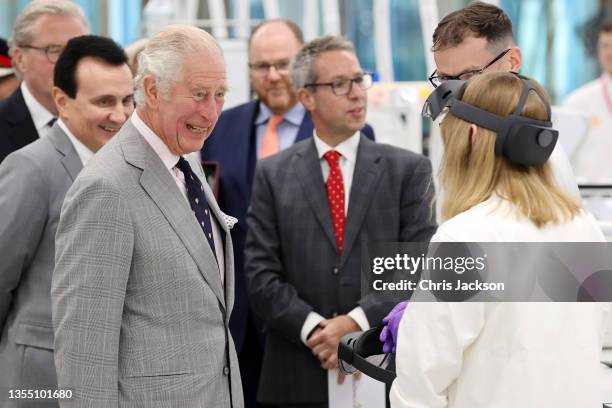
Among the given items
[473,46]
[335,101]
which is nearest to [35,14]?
[335,101]

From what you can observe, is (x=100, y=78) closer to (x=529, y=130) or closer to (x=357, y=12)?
(x=529, y=130)

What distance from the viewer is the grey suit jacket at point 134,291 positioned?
74.9 inches

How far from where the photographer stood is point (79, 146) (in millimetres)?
2564

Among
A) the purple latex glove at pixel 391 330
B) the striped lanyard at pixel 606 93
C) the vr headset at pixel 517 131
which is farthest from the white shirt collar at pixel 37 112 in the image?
the striped lanyard at pixel 606 93

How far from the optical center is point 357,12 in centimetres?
746

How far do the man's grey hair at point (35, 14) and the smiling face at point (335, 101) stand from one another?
2.94 ft

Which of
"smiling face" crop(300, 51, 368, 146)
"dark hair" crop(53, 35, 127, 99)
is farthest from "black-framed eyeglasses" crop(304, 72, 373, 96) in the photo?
"dark hair" crop(53, 35, 127, 99)

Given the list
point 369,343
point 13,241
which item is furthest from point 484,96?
point 13,241

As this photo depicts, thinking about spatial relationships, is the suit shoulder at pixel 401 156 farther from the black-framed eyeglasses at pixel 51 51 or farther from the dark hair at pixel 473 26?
the black-framed eyeglasses at pixel 51 51

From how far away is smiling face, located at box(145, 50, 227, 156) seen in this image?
2.06 m

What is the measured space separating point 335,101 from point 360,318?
76cm

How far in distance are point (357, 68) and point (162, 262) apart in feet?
5.02

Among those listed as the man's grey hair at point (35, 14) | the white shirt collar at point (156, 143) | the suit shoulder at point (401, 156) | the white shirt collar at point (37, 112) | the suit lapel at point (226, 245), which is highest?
the man's grey hair at point (35, 14)

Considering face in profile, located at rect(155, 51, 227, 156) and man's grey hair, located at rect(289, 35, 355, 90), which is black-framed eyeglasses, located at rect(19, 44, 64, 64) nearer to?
man's grey hair, located at rect(289, 35, 355, 90)
